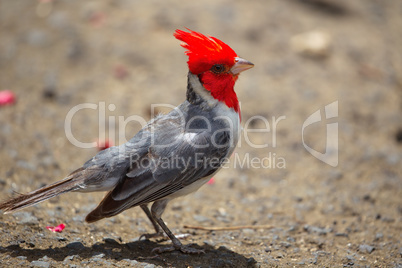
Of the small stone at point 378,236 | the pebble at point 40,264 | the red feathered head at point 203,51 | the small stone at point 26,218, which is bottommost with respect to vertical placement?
the small stone at point 378,236

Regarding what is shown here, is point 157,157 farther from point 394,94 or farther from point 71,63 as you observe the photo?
point 394,94

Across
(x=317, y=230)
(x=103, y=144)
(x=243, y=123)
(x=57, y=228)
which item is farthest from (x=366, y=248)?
(x=103, y=144)

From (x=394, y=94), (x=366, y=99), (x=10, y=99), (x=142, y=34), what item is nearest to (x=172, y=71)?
(x=142, y=34)

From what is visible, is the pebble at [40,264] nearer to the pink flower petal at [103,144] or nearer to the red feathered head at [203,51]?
the red feathered head at [203,51]

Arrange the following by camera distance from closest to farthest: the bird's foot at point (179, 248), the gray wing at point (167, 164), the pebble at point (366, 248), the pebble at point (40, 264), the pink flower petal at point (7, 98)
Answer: the pebble at point (40, 264), the gray wing at point (167, 164), the bird's foot at point (179, 248), the pebble at point (366, 248), the pink flower petal at point (7, 98)

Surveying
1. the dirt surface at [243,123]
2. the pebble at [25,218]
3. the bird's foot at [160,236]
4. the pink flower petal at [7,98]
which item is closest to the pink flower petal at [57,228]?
the dirt surface at [243,123]

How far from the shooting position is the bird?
3.98m

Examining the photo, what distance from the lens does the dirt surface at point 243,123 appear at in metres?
4.25

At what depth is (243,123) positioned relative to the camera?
6.51 metres

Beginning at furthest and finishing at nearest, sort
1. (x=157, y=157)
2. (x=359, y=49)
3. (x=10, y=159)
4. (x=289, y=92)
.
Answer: (x=359, y=49) < (x=289, y=92) < (x=10, y=159) < (x=157, y=157)

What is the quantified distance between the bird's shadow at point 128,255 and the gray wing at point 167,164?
0.99 ft

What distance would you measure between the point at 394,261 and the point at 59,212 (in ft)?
11.0

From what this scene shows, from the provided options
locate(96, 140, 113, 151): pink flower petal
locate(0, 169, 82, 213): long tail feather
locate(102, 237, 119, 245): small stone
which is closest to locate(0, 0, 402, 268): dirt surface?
Result: locate(102, 237, 119, 245): small stone

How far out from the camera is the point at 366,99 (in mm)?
7047
